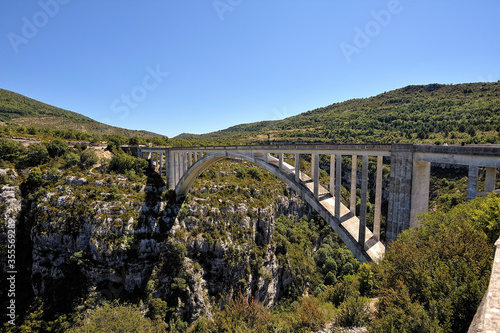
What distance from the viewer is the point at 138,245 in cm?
2698

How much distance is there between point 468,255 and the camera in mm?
6289

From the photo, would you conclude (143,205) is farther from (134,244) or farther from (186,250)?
(186,250)

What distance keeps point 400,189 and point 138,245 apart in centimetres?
2833

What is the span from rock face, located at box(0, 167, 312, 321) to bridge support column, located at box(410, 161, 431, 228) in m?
23.4

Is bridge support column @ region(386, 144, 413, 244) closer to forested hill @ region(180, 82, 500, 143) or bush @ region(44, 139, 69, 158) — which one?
forested hill @ region(180, 82, 500, 143)

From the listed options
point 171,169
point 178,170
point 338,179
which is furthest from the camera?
point 178,170

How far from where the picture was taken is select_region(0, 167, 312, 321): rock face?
81.6 feet

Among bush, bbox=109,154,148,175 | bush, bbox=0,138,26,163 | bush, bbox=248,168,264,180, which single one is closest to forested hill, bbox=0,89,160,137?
bush, bbox=0,138,26,163

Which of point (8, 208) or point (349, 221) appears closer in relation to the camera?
point (349, 221)

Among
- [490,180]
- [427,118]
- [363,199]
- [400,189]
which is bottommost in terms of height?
[363,199]

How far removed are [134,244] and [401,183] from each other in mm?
28648

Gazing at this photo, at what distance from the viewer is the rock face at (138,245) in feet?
81.6

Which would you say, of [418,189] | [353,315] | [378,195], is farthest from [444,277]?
[418,189]

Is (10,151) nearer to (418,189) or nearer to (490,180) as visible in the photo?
(418,189)
